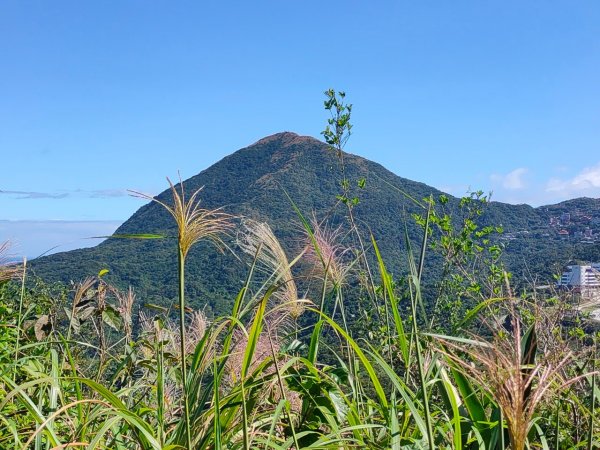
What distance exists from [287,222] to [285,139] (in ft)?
176

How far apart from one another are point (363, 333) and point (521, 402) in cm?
388

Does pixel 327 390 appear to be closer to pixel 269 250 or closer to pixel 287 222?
pixel 269 250

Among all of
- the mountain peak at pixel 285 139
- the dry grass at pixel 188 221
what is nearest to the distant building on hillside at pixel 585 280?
the dry grass at pixel 188 221

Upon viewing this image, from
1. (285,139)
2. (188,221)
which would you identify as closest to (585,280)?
(188,221)

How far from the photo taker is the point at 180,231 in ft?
4.73

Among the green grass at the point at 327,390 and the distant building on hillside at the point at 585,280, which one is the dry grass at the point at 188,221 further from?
the distant building on hillside at the point at 585,280

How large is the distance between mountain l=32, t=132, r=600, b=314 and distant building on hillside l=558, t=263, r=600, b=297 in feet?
0.59

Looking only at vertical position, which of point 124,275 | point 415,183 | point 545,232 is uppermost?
point 415,183

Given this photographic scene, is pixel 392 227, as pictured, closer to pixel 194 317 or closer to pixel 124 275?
pixel 124 275

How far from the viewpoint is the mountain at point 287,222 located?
6.27 metres

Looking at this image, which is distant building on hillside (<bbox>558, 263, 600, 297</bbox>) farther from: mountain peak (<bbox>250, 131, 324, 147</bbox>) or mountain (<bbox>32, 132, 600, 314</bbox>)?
mountain peak (<bbox>250, 131, 324, 147</bbox>)

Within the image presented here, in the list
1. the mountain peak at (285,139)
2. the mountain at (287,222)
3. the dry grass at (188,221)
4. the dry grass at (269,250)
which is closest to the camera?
the dry grass at (188,221)

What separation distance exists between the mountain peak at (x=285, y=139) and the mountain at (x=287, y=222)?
0.45 feet

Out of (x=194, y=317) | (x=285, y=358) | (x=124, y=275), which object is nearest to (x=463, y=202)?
(x=194, y=317)
